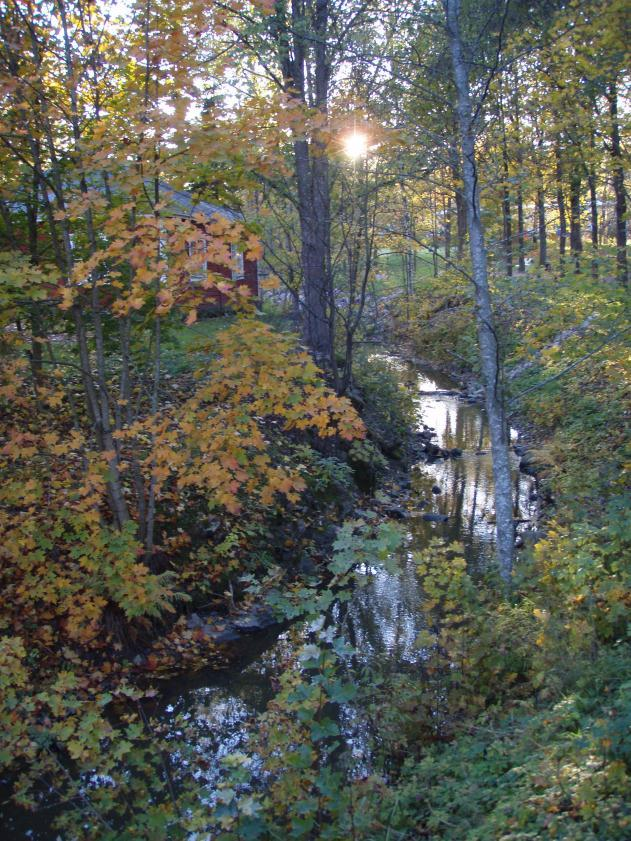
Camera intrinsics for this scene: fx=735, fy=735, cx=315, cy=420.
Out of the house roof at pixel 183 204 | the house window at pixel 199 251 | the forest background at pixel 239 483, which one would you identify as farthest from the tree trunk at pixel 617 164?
the house window at pixel 199 251

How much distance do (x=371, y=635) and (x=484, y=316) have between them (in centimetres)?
356

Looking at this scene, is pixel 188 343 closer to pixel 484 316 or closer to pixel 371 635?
pixel 484 316

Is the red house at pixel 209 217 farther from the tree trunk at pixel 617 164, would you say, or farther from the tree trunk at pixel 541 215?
the tree trunk at pixel 617 164

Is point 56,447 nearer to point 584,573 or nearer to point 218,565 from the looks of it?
point 218,565

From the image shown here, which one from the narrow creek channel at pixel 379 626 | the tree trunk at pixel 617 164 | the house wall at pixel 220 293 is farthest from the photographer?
the tree trunk at pixel 617 164

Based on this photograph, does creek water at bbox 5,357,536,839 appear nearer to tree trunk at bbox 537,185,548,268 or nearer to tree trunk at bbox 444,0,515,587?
tree trunk at bbox 444,0,515,587

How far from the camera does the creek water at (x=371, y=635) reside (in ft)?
20.0

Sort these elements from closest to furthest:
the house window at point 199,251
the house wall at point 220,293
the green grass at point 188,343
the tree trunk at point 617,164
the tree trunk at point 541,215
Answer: the house window at point 199,251 → the house wall at point 220,293 → the green grass at point 188,343 → the tree trunk at point 541,215 → the tree trunk at point 617,164

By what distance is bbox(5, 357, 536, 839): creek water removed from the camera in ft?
20.0

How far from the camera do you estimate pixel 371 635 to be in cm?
785

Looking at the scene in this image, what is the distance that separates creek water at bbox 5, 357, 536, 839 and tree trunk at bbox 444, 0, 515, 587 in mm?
1325

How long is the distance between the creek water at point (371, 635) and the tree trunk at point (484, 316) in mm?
1325

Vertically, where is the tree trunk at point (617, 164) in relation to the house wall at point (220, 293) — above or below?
above

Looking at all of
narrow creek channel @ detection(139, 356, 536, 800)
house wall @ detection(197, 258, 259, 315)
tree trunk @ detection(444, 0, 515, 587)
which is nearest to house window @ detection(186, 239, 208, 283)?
house wall @ detection(197, 258, 259, 315)
